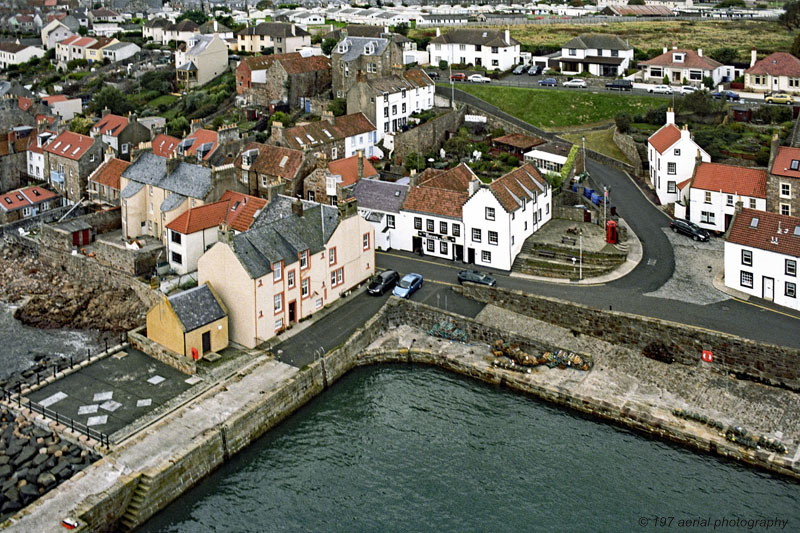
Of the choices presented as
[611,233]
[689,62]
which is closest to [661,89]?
[689,62]

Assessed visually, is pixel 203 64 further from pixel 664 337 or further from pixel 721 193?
pixel 664 337

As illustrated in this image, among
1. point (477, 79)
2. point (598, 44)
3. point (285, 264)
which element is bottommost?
point (285, 264)

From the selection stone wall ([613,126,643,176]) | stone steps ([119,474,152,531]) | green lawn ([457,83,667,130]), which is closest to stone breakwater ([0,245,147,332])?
stone steps ([119,474,152,531])

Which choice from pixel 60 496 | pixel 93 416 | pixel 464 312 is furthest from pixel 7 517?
pixel 464 312

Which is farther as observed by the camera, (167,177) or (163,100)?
(163,100)

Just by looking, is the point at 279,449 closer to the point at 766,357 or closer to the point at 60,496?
the point at 60,496

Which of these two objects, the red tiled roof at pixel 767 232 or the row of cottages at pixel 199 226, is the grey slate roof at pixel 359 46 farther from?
the red tiled roof at pixel 767 232

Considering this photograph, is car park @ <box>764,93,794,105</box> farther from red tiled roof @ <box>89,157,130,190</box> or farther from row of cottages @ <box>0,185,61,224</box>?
row of cottages @ <box>0,185,61,224</box>
